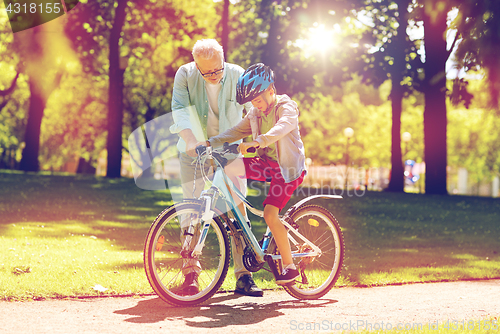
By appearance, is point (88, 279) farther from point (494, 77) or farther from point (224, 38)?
point (224, 38)

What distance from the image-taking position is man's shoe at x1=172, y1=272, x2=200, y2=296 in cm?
438

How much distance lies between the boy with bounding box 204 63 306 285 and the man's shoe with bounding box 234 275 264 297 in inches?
11.7

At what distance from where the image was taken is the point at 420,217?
41.2ft

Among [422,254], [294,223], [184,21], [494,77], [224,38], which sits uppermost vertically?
[184,21]

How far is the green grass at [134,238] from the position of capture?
525cm

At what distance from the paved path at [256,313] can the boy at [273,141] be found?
415mm

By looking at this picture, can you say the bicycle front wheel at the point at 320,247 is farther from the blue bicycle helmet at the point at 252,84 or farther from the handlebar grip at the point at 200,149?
the blue bicycle helmet at the point at 252,84

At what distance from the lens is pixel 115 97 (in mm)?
20109

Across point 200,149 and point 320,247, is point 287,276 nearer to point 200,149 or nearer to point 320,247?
point 320,247

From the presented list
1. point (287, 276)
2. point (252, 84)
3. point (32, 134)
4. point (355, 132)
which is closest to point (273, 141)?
point (252, 84)

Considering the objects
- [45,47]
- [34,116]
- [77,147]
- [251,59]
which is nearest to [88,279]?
[45,47]

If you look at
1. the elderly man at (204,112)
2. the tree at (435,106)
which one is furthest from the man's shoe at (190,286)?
the tree at (435,106)

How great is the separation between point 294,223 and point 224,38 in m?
13.1

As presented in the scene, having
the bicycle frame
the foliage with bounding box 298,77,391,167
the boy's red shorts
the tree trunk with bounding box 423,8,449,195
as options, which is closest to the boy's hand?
the bicycle frame
